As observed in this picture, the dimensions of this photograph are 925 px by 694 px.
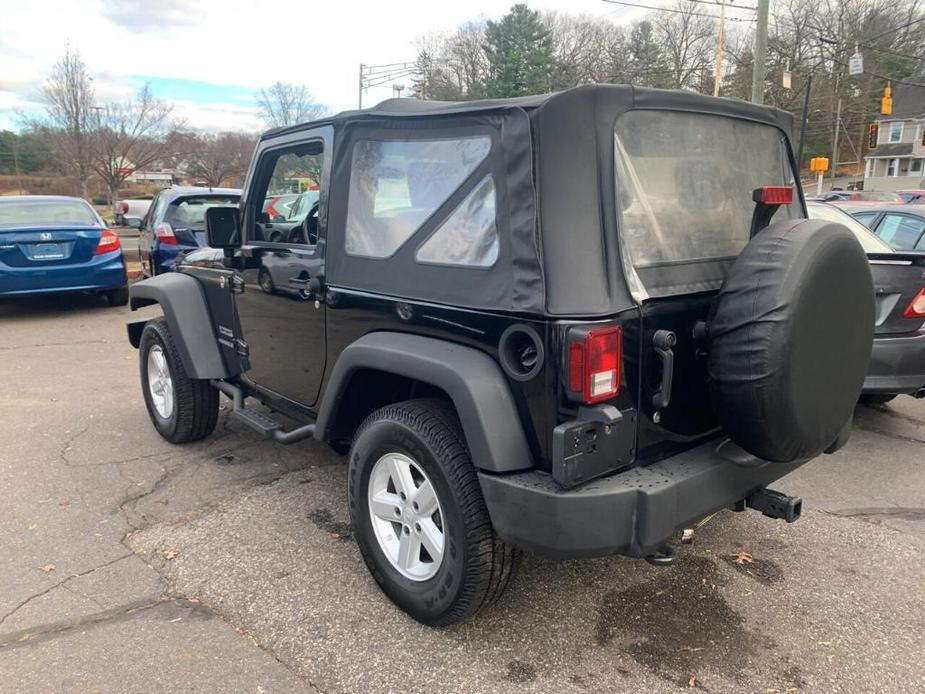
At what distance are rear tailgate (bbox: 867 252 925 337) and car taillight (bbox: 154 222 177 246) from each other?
8322 millimetres

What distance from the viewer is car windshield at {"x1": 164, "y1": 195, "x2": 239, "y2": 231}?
973 centimetres

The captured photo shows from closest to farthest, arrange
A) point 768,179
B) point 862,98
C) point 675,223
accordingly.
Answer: point 675,223, point 768,179, point 862,98

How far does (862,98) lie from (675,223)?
6484 cm

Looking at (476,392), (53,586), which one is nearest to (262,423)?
(53,586)

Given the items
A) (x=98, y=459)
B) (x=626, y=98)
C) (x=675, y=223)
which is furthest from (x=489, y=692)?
(x=98, y=459)

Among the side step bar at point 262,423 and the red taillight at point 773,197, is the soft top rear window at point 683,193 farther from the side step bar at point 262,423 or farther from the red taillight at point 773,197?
the side step bar at point 262,423

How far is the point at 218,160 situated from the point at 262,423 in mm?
34772

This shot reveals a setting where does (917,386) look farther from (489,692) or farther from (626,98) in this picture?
(489,692)

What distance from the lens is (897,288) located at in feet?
14.9

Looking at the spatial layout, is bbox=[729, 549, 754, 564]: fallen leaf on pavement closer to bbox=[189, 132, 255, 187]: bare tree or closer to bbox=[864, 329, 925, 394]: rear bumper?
bbox=[864, 329, 925, 394]: rear bumper

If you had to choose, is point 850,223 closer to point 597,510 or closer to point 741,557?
point 741,557

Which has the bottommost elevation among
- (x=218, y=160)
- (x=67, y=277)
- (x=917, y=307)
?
(x=67, y=277)

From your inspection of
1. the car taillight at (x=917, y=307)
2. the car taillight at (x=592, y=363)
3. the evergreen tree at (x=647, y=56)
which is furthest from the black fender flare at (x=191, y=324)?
the evergreen tree at (x=647, y=56)

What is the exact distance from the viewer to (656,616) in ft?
9.37
